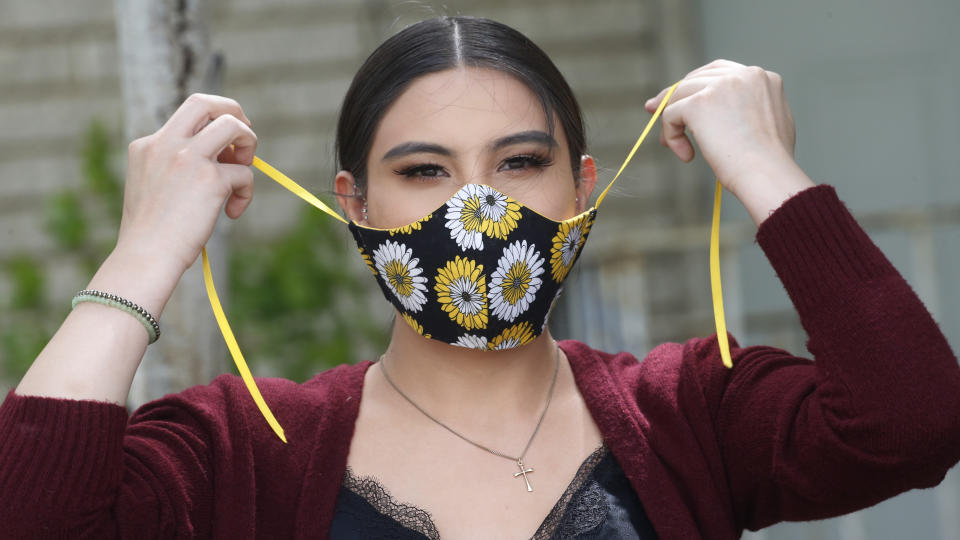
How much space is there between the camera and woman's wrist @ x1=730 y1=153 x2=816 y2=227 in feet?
7.03

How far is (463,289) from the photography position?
2.27 metres

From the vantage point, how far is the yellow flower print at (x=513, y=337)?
233 centimetres

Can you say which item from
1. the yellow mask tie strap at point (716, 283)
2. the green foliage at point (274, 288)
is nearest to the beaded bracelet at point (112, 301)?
the yellow mask tie strap at point (716, 283)

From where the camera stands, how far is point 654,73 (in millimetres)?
6773

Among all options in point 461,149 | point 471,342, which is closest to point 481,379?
point 471,342

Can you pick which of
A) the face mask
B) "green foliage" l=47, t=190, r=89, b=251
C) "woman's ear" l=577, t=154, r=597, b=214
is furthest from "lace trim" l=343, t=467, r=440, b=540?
"green foliage" l=47, t=190, r=89, b=251

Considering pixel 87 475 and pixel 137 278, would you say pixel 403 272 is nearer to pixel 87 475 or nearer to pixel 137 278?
pixel 137 278

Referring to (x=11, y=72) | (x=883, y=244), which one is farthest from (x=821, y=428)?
(x=11, y=72)

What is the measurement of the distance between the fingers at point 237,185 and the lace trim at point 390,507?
0.56 metres

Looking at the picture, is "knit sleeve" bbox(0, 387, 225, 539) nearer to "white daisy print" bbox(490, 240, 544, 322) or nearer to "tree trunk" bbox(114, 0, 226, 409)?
"white daisy print" bbox(490, 240, 544, 322)

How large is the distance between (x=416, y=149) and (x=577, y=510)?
0.76m

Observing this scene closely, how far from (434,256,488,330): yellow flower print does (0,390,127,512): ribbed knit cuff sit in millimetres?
645

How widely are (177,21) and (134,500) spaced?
4.61 ft

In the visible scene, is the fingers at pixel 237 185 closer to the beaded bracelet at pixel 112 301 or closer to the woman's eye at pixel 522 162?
the beaded bracelet at pixel 112 301
